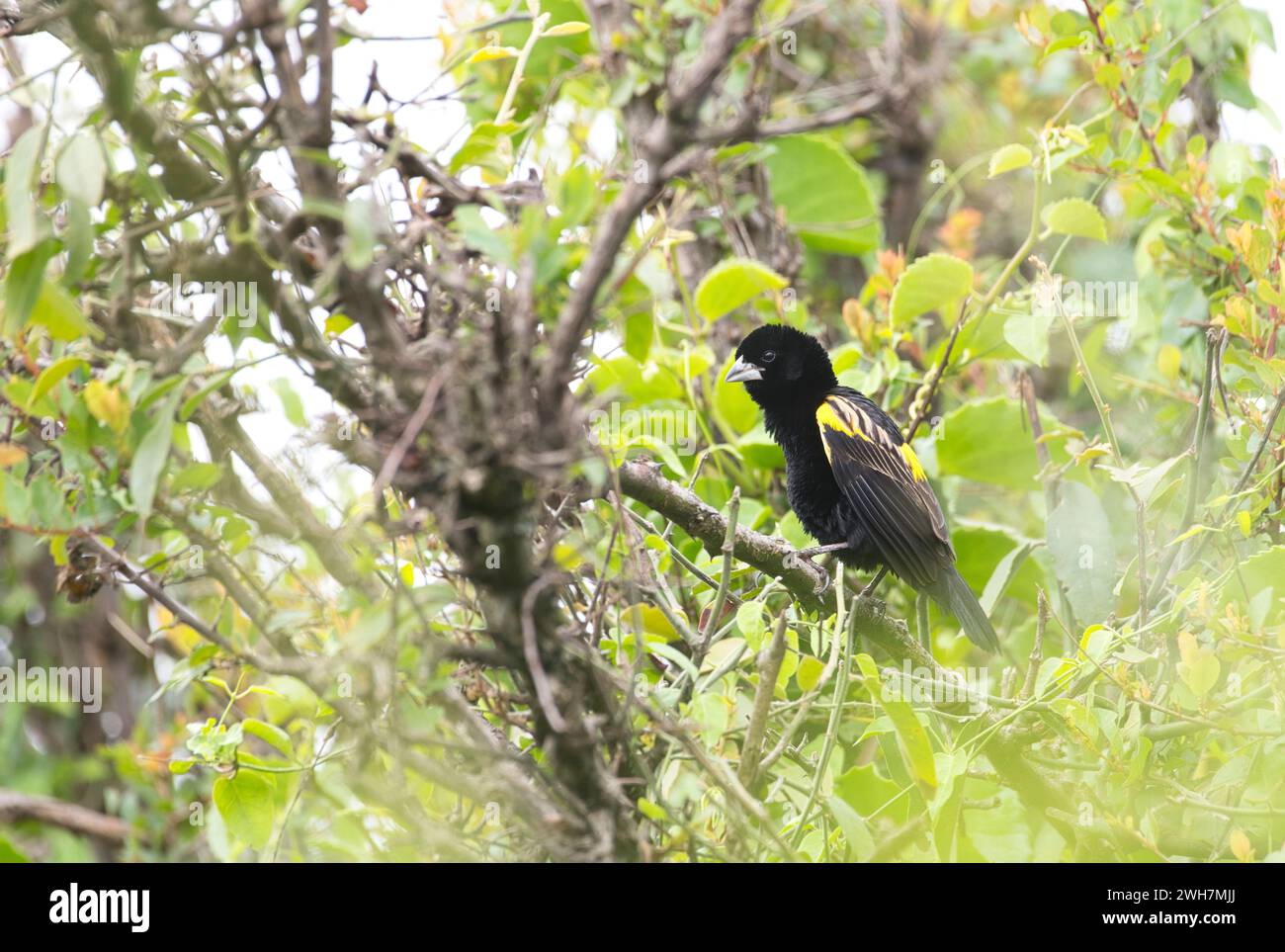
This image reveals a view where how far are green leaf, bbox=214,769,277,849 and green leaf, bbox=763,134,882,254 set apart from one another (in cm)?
311

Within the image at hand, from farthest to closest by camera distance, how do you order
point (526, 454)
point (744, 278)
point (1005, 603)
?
point (1005, 603) < point (744, 278) < point (526, 454)

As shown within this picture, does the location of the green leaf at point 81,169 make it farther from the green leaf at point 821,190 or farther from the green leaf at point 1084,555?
the green leaf at point 821,190

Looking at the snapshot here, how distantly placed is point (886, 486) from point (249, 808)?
236 centimetres

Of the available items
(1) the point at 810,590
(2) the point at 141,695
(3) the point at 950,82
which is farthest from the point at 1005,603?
(2) the point at 141,695

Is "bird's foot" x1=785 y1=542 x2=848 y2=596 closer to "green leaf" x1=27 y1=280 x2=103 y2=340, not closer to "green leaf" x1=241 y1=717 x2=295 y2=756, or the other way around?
"green leaf" x1=241 y1=717 x2=295 y2=756

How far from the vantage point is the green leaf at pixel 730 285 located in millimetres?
3469

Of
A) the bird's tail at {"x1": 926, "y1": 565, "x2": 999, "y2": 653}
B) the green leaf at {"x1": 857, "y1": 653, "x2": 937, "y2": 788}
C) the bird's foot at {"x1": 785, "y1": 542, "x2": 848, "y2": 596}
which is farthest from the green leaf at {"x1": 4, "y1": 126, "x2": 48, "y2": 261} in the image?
the bird's tail at {"x1": 926, "y1": 565, "x2": 999, "y2": 653}

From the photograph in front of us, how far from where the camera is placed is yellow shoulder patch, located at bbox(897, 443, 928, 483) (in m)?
4.09

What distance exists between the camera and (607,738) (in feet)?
6.12

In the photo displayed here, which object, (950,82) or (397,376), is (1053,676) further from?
(950,82)

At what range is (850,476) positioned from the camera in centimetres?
417
